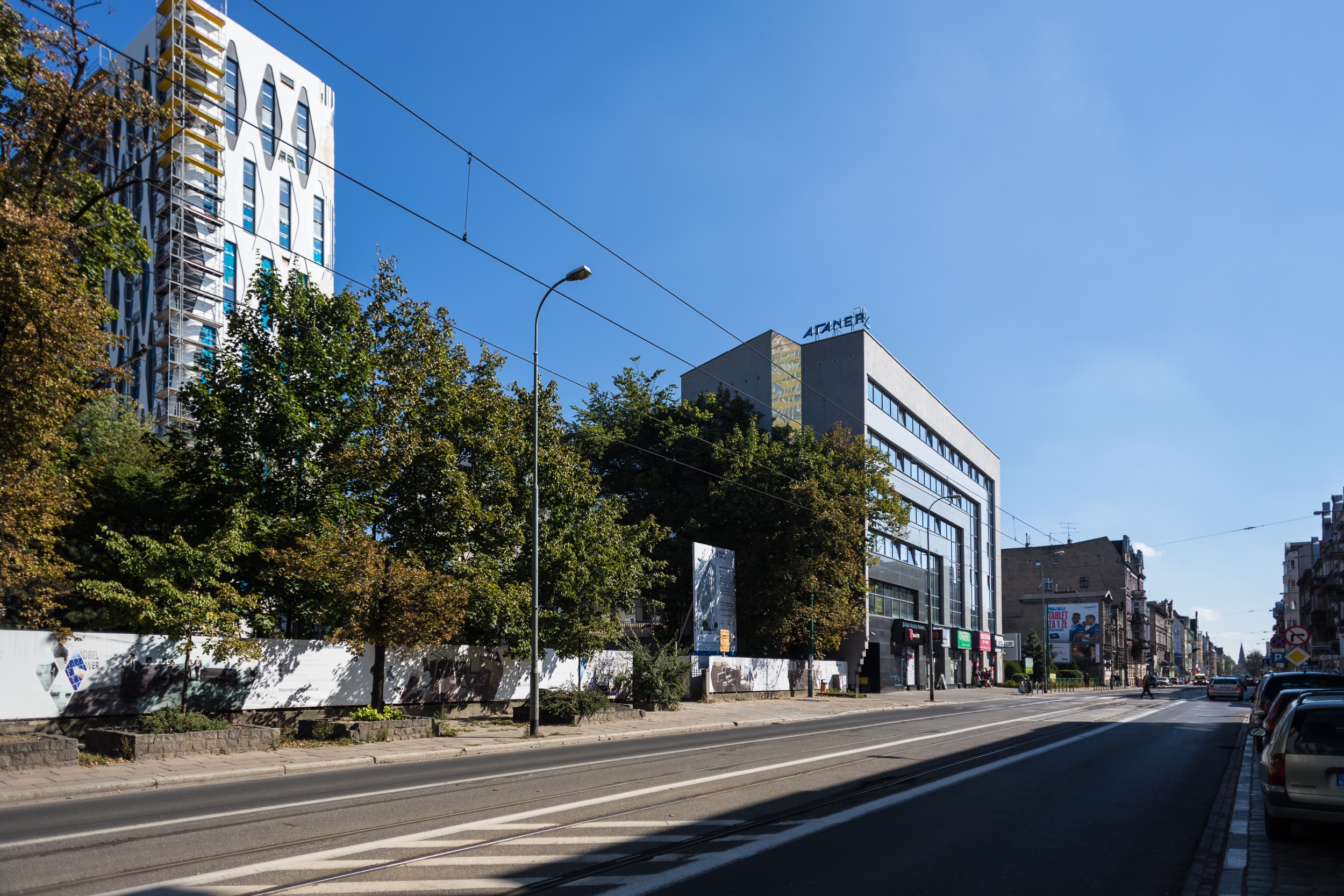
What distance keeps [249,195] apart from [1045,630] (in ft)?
220

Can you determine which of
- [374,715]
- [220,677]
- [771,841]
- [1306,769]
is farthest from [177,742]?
[1306,769]

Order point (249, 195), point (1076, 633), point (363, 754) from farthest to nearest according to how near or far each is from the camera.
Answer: point (1076, 633) < point (249, 195) < point (363, 754)

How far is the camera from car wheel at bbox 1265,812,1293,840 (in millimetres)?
9000

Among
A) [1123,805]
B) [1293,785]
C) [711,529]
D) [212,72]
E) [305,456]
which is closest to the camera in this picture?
[1293,785]

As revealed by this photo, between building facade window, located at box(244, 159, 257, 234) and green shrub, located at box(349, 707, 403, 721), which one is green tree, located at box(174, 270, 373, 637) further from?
building facade window, located at box(244, 159, 257, 234)

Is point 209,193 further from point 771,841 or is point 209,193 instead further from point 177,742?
point 771,841

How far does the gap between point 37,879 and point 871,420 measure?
159 ft

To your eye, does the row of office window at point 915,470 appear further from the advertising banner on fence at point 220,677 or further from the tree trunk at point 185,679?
the tree trunk at point 185,679

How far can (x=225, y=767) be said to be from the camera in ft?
48.8

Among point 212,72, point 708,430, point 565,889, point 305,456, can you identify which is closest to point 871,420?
point 708,430

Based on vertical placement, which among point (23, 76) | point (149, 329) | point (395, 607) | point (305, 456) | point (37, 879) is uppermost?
point (149, 329)

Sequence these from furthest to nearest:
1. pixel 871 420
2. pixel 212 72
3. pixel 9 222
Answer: pixel 212 72
pixel 871 420
pixel 9 222

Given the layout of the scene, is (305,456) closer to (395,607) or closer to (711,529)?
(395,607)

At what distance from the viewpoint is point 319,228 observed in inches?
3000
